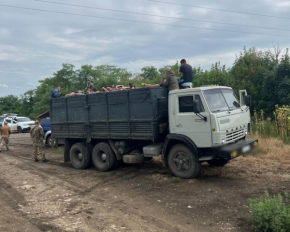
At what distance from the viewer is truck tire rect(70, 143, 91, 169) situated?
32.8ft

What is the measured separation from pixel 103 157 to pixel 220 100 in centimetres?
417

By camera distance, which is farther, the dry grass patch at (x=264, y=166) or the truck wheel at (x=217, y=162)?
the truck wheel at (x=217, y=162)

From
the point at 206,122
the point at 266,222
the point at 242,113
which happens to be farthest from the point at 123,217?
the point at 242,113

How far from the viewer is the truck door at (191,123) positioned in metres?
7.11

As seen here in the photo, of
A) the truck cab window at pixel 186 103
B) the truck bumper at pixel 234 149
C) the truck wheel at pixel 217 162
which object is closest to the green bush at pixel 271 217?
the truck bumper at pixel 234 149

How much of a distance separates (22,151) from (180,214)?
11.6 m

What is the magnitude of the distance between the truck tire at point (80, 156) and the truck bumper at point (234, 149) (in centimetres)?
478

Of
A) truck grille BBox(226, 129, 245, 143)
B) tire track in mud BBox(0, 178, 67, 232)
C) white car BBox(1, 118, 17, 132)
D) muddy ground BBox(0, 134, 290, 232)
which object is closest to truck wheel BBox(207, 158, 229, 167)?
muddy ground BBox(0, 134, 290, 232)

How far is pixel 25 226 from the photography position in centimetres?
522

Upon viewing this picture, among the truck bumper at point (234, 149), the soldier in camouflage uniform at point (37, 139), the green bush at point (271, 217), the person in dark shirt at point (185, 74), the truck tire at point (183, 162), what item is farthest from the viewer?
the soldier in camouflage uniform at point (37, 139)

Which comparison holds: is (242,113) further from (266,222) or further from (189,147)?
(266,222)

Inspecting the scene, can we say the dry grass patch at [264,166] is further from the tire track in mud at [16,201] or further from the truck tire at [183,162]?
the tire track in mud at [16,201]

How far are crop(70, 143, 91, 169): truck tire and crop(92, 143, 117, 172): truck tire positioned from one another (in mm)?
366

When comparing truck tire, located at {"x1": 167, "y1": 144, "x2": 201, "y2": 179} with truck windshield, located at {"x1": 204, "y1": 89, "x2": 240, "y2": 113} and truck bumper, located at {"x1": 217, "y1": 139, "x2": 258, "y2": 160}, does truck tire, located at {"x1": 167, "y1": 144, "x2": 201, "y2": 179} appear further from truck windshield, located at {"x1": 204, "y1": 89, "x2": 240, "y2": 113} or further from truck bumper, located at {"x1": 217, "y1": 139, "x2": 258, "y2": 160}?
truck windshield, located at {"x1": 204, "y1": 89, "x2": 240, "y2": 113}
